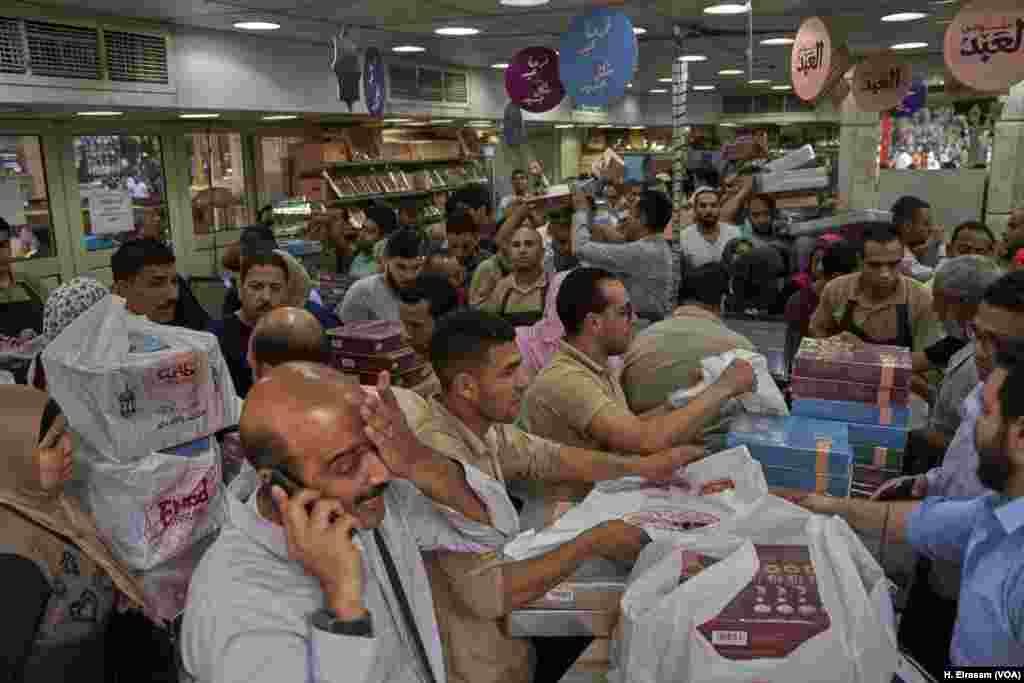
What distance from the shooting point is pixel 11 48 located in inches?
182

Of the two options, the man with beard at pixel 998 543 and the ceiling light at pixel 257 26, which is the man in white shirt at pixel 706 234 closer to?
the ceiling light at pixel 257 26

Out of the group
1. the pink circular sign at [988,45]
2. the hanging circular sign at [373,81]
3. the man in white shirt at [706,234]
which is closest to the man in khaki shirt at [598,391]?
the pink circular sign at [988,45]

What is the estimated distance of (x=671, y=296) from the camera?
4.64 meters

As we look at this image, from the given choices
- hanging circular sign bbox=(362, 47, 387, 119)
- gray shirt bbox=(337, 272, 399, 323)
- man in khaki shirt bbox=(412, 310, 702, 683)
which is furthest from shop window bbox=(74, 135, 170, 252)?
man in khaki shirt bbox=(412, 310, 702, 683)

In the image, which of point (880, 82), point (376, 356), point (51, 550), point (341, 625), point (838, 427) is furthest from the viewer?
point (880, 82)

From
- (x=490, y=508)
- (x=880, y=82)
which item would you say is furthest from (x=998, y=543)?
(x=880, y=82)

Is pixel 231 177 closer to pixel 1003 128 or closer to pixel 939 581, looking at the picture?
pixel 939 581

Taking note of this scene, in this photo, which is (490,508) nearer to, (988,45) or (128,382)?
(128,382)

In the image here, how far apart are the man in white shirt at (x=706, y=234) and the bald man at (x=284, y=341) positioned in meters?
3.85

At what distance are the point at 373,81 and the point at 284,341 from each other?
15.6ft

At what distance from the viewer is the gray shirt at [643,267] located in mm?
4523

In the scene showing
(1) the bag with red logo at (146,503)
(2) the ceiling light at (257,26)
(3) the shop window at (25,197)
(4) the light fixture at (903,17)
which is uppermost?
(4) the light fixture at (903,17)

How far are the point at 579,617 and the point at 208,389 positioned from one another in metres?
1.39

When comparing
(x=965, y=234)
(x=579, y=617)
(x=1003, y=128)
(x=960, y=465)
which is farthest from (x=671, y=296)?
(x=1003, y=128)
